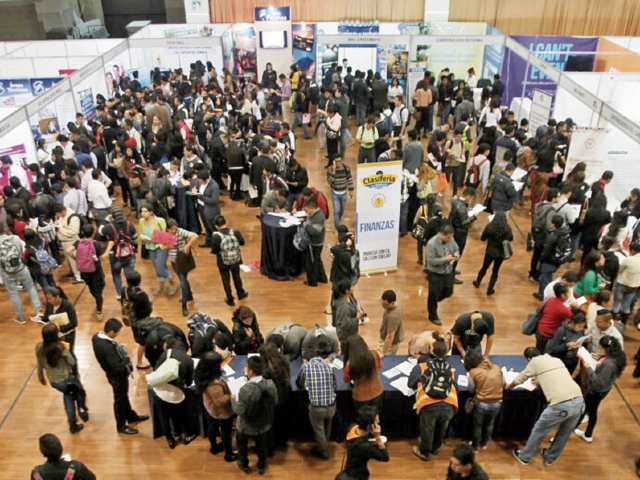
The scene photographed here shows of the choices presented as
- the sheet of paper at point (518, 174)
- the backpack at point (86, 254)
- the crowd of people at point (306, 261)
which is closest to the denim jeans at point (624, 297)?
the crowd of people at point (306, 261)

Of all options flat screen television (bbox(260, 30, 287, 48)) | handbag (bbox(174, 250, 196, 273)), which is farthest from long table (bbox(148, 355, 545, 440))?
flat screen television (bbox(260, 30, 287, 48))

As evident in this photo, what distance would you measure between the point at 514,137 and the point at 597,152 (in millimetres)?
1421

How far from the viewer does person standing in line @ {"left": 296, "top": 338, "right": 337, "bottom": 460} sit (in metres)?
4.55

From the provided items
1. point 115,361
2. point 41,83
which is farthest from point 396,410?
point 41,83

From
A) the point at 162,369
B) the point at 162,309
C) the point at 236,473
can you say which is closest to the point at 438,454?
the point at 236,473

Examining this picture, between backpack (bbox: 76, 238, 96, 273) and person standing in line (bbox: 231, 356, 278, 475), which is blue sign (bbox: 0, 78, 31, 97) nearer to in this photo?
backpack (bbox: 76, 238, 96, 273)

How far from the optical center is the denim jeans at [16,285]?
21.4 ft

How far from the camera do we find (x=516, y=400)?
5012 millimetres

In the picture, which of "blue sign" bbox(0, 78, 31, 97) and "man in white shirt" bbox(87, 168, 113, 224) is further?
"blue sign" bbox(0, 78, 31, 97)

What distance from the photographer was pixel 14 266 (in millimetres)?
6391

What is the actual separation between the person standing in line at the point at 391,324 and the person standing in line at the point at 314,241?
1932mm

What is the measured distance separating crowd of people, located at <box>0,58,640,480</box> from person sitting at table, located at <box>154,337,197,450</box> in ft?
0.04

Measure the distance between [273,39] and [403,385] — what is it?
41.0ft

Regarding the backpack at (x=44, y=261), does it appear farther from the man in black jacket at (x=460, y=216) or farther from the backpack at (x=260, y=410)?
the man in black jacket at (x=460, y=216)
